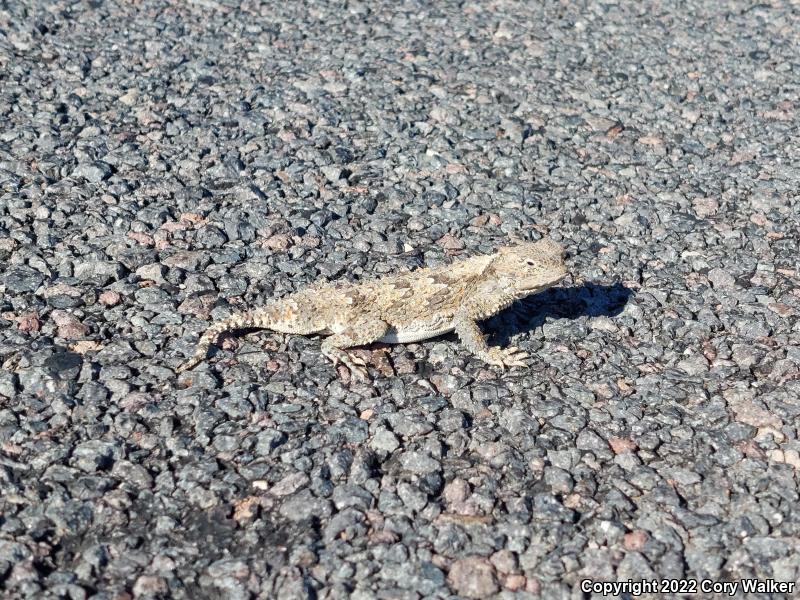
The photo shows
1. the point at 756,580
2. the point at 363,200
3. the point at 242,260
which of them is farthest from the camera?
the point at 363,200

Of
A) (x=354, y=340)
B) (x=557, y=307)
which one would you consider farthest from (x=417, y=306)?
(x=557, y=307)

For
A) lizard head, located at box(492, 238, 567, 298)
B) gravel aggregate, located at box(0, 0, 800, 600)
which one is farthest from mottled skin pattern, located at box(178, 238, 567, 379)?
gravel aggregate, located at box(0, 0, 800, 600)

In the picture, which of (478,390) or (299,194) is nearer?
(478,390)

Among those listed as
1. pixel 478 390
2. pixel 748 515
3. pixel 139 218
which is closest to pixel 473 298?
pixel 478 390

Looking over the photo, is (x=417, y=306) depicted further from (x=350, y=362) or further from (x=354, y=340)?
(x=350, y=362)

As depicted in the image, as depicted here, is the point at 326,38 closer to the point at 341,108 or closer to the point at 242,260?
the point at 341,108

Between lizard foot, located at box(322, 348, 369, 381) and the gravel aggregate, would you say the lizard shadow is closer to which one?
the gravel aggregate
